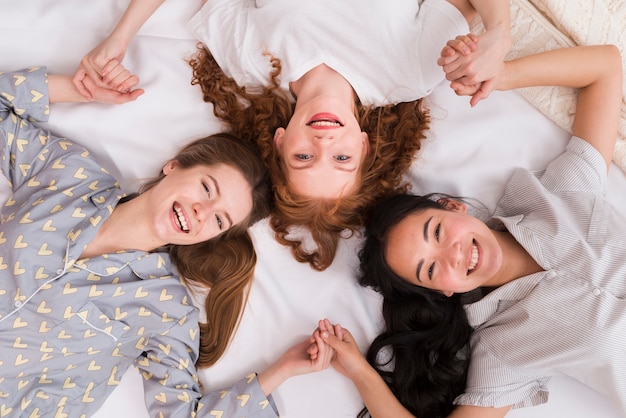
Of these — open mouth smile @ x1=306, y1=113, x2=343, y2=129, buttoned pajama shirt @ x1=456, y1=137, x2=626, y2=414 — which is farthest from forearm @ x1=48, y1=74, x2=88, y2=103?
buttoned pajama shirt @ x1=456, y1=137, x2=626, y2=414

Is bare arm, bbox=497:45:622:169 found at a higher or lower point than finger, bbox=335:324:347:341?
higher

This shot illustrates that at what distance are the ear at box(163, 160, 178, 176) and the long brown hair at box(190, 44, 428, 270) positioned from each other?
0.29 m

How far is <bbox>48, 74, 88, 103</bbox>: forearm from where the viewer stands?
212 centimetres

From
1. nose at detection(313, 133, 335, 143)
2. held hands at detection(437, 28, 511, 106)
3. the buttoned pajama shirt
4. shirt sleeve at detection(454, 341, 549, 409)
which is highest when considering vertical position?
held hands at detection(437, 28, 511, 106)

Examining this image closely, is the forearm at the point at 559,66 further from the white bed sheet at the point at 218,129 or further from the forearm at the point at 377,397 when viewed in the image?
the forearm at the point at 377,397

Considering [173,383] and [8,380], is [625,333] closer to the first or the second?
[173,383]

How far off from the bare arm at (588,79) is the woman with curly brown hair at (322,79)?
209mm

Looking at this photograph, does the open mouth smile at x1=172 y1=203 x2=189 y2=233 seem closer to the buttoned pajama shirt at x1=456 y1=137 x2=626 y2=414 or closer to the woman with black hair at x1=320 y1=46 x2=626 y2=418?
the woman with black hair at x1=320 y1=46 x2=626 y2=418

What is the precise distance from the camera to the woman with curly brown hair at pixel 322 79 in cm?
200

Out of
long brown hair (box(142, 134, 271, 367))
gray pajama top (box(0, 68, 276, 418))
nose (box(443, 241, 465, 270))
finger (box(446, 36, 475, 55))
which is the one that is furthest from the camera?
long brown hair (box(142, 134, 271, 367))

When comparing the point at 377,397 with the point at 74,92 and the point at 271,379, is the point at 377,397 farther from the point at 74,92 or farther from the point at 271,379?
the point at 74,92

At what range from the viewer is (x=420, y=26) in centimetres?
211

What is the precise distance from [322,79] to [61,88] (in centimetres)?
96

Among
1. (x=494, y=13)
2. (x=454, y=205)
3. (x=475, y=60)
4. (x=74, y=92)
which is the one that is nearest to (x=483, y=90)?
(x=475, y=60)
